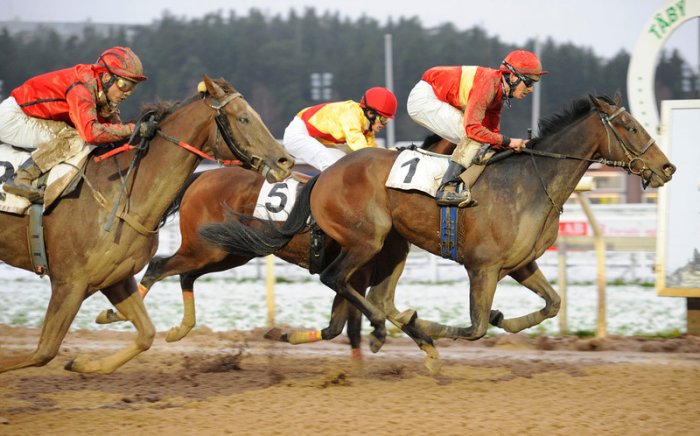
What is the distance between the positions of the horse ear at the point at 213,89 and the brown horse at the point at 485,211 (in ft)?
4.06

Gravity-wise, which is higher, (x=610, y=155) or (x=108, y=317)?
(x=610, y=155)

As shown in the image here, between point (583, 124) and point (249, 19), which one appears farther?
point (249, 19)

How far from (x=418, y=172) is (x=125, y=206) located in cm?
179

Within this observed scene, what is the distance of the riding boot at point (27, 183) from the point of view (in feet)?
15.0

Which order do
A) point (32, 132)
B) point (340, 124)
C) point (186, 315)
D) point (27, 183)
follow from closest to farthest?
point (27, 183) < point (32, 132) < point (340, 124) < point (186, 315)

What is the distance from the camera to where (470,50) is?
49531mm

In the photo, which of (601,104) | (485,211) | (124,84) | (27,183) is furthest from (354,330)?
(27,183)

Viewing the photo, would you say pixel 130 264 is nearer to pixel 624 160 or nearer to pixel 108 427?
pixel 108 427

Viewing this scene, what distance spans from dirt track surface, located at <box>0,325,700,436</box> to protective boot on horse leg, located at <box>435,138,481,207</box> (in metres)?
→ 1.14

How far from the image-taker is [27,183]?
4609 millimetres

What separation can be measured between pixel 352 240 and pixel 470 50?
45.5m

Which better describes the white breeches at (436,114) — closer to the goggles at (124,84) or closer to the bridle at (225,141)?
the bridle at (225,141)

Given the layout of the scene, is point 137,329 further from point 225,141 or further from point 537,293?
point 537,293

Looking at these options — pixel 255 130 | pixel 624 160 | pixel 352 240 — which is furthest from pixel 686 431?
pixel 255 130
